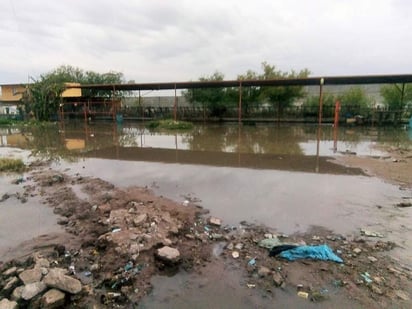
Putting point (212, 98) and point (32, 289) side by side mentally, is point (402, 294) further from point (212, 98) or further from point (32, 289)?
point (212, 98)

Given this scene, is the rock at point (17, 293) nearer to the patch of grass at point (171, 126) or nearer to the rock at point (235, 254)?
the rock at point (235, 254)

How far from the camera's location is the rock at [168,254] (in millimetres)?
3414

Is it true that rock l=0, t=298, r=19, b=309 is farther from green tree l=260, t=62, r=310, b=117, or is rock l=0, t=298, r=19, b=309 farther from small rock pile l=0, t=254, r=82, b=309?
green tree l=260, t=62, r=310, b=117

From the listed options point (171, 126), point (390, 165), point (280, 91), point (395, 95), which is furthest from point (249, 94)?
point (390, 165)

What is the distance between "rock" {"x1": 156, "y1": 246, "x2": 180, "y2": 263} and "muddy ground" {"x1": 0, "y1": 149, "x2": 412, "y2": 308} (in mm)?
37

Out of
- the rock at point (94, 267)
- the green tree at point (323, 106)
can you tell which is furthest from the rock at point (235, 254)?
the green tree at point (323, 106)

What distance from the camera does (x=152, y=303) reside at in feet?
9.22

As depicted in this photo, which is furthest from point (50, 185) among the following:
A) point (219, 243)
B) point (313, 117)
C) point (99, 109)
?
point (99, 109)

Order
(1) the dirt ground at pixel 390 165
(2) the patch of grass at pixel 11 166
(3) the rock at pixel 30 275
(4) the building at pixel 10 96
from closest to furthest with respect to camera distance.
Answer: (3) the rock at pixel 30 275 → (1) the dirt ground at pixel 390 165 → (2) the patch of grass at pixel 11 166 → (4) the building at pixel 10 96

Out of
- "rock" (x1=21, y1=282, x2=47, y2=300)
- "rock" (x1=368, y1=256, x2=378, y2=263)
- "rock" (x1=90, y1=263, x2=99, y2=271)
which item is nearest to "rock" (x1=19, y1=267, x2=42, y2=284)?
"rock" (x1=21, y1=282, x2=47, y2=300)

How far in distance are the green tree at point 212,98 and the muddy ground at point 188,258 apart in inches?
919

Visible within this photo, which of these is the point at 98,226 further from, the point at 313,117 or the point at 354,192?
the point at 313,117

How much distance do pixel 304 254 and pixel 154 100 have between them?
3688 centimetres

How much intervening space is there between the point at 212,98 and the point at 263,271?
2548 centimetres
